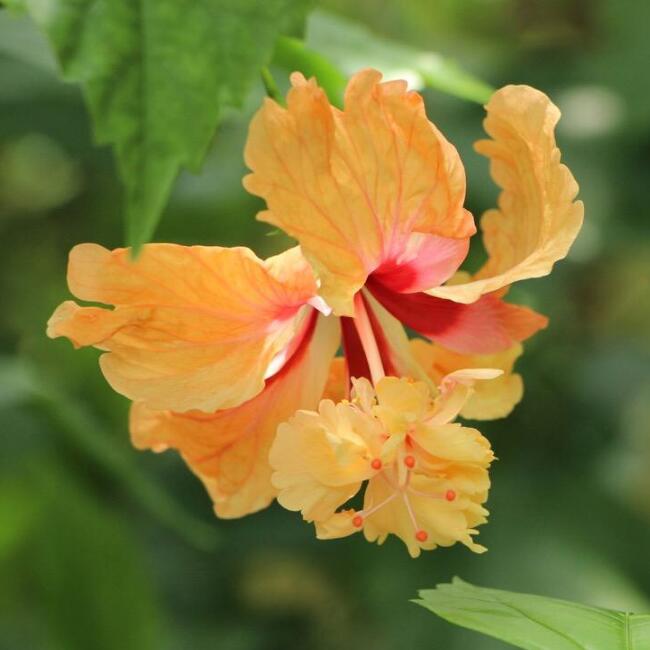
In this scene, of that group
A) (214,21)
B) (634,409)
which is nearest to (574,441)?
(634,409)

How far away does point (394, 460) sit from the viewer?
0.73 meters

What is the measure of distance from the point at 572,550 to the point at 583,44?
38.0 inches

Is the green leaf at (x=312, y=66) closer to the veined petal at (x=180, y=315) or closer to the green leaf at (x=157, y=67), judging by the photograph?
the veined petal at (x=180, y=315)

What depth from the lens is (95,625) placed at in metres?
1.78

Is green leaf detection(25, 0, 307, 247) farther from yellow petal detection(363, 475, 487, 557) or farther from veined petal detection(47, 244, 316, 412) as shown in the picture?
yellow petal detection(363, 475, 487, 557)

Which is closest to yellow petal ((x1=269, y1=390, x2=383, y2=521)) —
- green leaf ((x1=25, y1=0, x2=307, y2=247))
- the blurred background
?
green leaf ((x1=25, y1=0, x2=307, y2=247))

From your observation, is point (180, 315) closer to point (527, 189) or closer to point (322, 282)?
point (322, 282)

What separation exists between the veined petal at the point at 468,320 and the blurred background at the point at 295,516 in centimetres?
77

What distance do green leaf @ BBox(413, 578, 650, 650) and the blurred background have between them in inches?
34.0

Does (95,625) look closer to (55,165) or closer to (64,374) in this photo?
(64,374)

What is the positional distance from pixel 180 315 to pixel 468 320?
22 cm

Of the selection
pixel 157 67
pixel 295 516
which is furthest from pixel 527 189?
pixel 295 516

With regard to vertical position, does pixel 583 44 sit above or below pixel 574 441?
above

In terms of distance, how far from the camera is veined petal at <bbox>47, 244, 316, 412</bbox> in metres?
0.71
